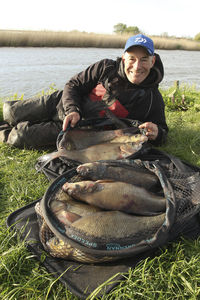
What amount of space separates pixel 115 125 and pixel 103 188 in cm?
118

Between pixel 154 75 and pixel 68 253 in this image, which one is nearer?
pixel 68 253

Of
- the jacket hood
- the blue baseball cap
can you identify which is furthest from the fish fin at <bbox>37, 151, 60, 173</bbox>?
the blue baseball cap

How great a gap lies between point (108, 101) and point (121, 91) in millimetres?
180

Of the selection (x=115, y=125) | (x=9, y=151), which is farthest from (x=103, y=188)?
(x=9, y=151)

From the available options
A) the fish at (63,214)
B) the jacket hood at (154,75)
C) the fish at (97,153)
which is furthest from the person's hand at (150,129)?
the fish at (63,214)

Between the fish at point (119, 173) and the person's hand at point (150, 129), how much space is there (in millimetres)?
668

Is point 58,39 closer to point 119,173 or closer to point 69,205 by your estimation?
point 119,173

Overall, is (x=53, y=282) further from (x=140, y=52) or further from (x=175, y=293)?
(x=140, y=52)

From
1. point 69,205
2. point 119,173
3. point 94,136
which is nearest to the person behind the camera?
point 69,205

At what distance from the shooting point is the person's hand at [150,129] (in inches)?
104

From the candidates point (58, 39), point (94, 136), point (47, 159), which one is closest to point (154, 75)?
point (94, 136)

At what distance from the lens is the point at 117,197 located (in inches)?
71.6

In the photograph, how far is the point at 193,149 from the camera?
326 cm

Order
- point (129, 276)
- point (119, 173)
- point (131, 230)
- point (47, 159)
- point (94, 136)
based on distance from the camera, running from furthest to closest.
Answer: point (94, 136), point (47, 159), point (119, 173), point (131, 230), point (129, 276)
